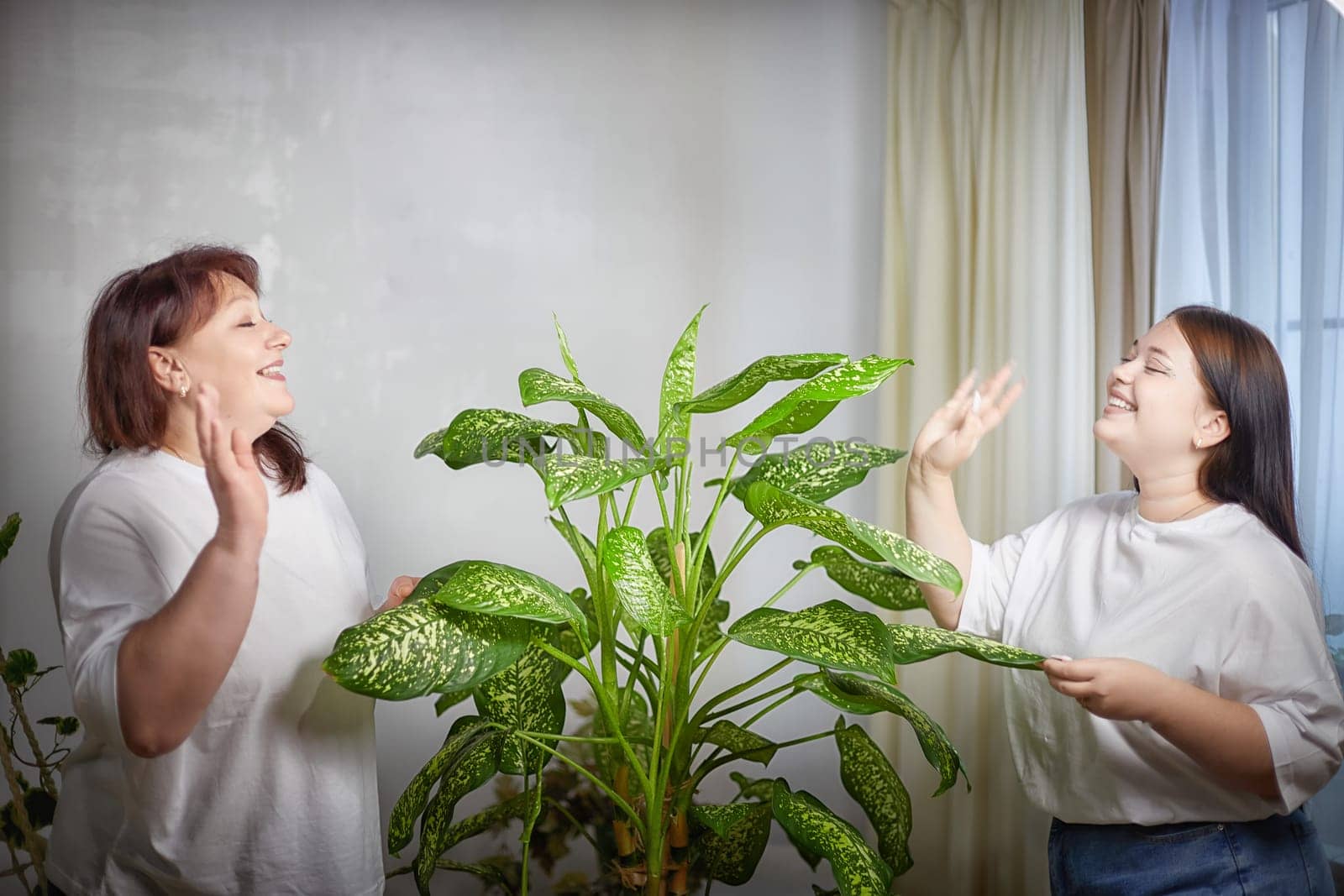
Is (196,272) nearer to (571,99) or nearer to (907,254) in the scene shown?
(571,99)

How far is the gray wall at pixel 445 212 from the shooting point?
6.99 feet

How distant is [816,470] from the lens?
1.41m

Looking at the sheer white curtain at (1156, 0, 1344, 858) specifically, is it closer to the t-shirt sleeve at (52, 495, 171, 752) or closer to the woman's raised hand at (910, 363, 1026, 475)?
the woman's raised hand at (910, 363, 1026, 475)

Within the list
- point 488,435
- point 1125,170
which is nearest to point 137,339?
point 488,435

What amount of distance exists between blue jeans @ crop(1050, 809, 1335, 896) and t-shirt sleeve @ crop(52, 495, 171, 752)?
51.3 inches

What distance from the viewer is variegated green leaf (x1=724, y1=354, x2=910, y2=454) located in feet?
4.06

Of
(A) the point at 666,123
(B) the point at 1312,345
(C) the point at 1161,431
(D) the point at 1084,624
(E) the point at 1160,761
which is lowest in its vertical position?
(E) the point at 1160,761

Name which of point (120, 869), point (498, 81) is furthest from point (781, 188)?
point (120, 869)

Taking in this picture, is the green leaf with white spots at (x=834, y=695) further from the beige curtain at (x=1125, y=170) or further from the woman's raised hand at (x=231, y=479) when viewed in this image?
the beige curtain at (x=1125, y=170)

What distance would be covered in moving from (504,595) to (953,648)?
1.80 feet

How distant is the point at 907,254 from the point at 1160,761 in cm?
133

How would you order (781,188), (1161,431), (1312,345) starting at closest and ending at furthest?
(1161,431)
(1312,345)
(781,188)

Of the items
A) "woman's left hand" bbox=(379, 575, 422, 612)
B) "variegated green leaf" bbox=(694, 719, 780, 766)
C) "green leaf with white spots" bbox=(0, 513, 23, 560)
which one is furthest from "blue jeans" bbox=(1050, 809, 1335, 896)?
"green leaf with white spots" bbox=(0, 513, 23, 560)

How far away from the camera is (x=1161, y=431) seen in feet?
4.69
